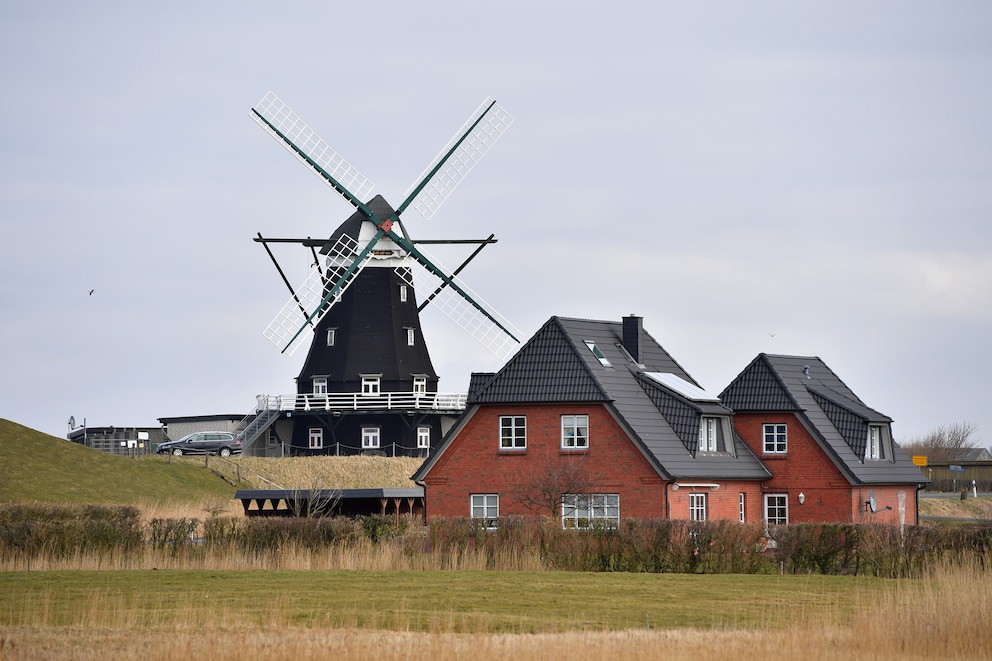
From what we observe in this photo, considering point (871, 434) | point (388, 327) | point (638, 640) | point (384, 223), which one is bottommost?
point (638, 640)

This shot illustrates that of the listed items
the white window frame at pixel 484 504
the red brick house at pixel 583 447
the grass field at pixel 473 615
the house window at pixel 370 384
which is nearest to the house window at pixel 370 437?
the house window at pixel 370 384

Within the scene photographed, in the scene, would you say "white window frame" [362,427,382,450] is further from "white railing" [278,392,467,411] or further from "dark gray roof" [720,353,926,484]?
"dark gray roof" [720,353,926,484]

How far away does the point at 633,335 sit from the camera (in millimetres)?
48188

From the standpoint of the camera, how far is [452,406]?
235ft

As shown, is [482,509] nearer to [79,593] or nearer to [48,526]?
[48,526]

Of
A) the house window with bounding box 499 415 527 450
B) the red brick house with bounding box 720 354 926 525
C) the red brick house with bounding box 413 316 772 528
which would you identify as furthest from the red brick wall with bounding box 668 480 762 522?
the house window with bounding box 499 415 527 450

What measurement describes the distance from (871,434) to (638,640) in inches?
1259

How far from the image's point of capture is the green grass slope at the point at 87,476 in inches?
2164

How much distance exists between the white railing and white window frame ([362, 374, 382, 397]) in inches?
10.1

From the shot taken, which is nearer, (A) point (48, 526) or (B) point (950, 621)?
(B) point (950, 621)

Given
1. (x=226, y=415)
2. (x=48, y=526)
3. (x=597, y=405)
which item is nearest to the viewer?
(x=48, y=526)

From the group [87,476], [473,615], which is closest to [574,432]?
[473,615]

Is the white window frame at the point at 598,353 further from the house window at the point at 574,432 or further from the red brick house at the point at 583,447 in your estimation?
the house window at the point at 574,432

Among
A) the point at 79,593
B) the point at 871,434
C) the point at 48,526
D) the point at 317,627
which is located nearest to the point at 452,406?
the point at 871,434
